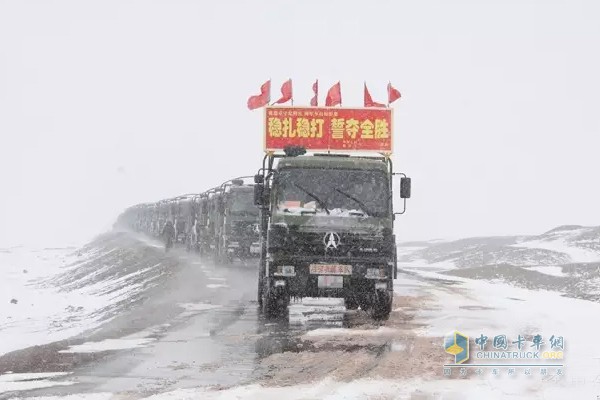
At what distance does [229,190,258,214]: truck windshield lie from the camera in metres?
28.4

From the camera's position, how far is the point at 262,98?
85.7 feet

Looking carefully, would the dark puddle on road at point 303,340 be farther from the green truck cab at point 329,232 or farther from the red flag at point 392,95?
the red flag at point 392,95

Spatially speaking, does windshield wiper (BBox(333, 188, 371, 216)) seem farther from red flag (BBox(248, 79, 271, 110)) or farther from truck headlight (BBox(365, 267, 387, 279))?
red flag (BBox(248, 79, 271, 110))

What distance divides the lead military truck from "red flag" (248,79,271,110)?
12.6m

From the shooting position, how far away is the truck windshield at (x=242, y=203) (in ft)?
93.0

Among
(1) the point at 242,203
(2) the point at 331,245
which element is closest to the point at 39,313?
(1) the point at 242,203

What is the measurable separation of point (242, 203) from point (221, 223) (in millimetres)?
1940

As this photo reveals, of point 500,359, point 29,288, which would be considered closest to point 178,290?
point 500,359

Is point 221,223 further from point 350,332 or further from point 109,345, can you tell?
point 109,345

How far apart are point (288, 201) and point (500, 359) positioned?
4934 millimetres

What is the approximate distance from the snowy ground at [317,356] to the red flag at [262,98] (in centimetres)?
1062

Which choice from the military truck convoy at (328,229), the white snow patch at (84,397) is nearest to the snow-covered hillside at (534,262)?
the military truck convoy at (328,229)

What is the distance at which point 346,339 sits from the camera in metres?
10.7

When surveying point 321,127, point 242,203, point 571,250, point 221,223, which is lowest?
point 571,250
